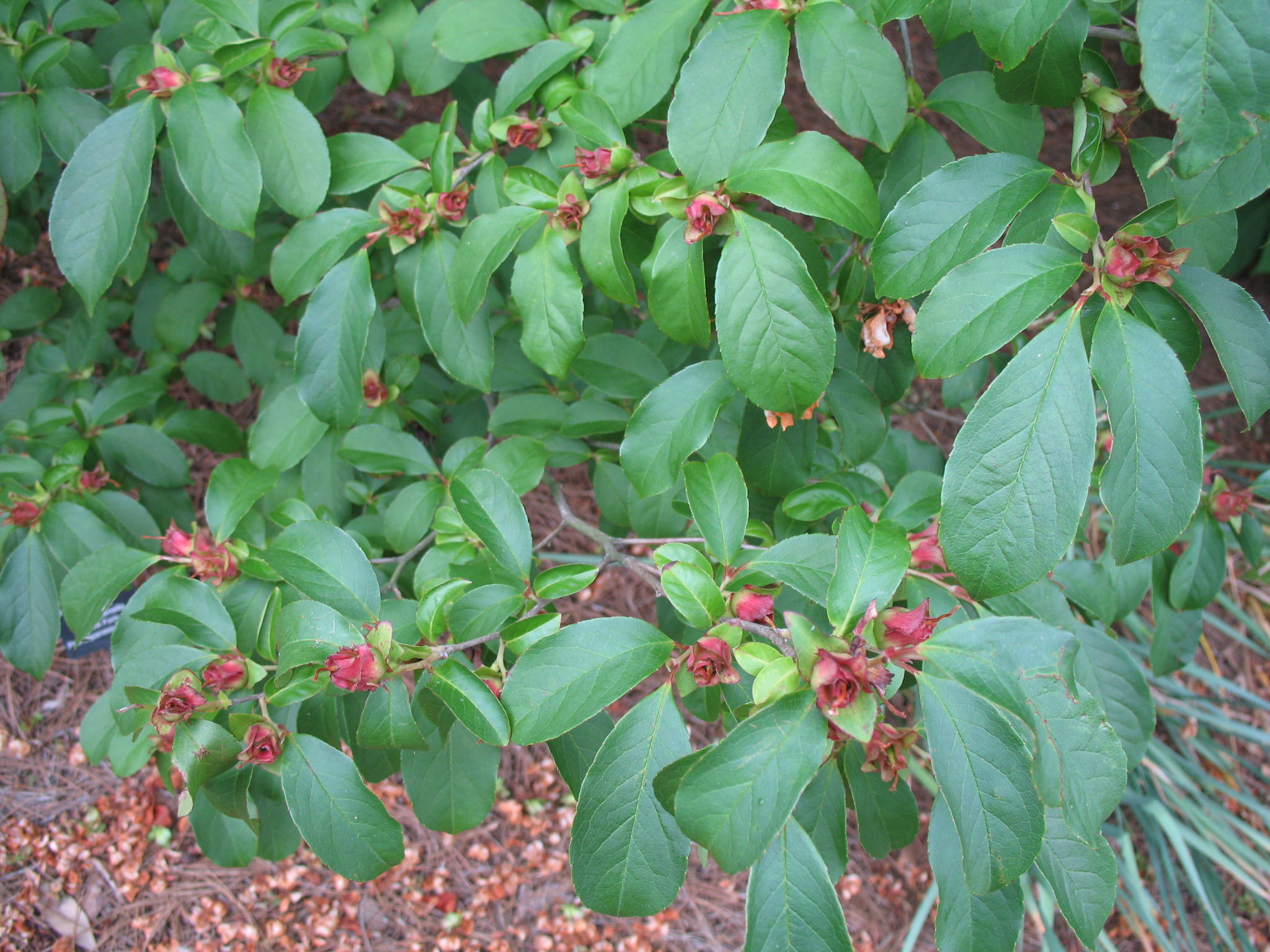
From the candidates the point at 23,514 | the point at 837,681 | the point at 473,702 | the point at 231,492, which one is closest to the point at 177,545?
the point at 231,492

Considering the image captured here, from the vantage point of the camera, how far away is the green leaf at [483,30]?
1138 millimetres

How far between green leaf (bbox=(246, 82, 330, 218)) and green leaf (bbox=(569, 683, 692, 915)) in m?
0.87

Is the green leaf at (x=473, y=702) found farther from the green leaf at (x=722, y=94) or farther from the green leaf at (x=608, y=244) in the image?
the green leaf at (x=722, y=94)

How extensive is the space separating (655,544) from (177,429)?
1033 millimetres

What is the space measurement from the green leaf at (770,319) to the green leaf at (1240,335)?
14.8 inches

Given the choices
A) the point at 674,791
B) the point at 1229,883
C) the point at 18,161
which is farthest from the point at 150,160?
the point at 1229,883

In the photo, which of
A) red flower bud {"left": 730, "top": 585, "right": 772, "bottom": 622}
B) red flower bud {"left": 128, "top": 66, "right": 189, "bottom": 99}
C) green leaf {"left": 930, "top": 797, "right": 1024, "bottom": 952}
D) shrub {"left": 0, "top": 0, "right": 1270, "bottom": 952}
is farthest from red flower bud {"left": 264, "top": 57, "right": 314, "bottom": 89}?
green leaf {"left": 930, "top": 797, "right": 1024, "bottom": 952}

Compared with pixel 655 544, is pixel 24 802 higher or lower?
lower

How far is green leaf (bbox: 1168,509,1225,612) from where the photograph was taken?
51.2 inches

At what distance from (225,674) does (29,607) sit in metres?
0.56

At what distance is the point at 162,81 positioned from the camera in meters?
1.09

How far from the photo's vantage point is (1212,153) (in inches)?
25.0

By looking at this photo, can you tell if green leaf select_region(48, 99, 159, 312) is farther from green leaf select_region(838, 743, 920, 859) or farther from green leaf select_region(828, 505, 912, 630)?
green leaf select_region(838, 743, 920, 859)

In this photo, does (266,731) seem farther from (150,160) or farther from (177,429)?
(177,429)
